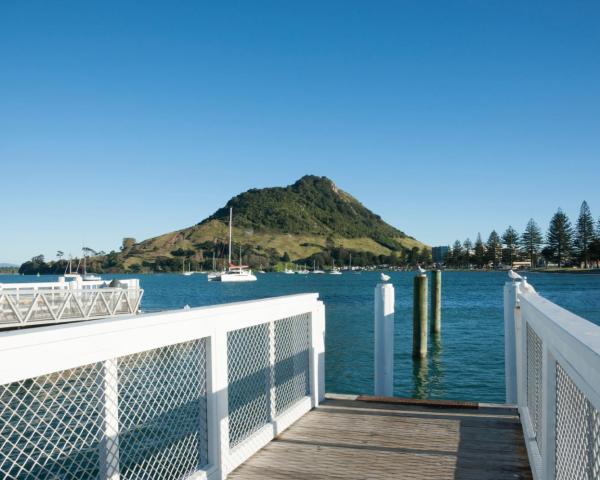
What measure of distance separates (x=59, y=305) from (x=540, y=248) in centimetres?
12603

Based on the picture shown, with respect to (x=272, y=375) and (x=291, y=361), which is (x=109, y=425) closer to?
(x=272, y=375)

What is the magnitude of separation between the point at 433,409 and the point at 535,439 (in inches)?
83.9

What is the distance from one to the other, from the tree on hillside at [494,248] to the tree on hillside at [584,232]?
25409 millimetres

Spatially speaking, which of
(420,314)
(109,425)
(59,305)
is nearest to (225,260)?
(59,305)

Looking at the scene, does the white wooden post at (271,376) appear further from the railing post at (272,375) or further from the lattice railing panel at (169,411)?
the lattice railing panel at (169,411)

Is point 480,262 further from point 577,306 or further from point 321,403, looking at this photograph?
point 321,403

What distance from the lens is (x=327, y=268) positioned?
189000mm

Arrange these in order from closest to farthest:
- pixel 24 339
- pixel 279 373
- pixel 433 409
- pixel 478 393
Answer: pixel 24 339 < pixel 279 373 < pixel 433 409 < pixel 478 393

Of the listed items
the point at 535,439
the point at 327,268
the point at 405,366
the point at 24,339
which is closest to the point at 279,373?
the point at 535,439

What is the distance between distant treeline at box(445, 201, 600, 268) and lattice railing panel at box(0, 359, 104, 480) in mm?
111409

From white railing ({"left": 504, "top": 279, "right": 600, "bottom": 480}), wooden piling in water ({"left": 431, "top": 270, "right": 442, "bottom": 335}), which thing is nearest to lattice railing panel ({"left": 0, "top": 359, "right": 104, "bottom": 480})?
white railing ({"left": 504, "top": 279, "right": 600, "bottom": 480})

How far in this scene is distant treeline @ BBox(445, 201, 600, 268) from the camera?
109 metres

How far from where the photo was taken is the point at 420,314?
16.2 meters

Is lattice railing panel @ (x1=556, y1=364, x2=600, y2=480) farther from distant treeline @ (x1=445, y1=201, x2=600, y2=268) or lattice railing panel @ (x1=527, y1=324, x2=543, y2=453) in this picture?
distant treeline @ (x1=445, y1=201, x2=600, y2=268)
